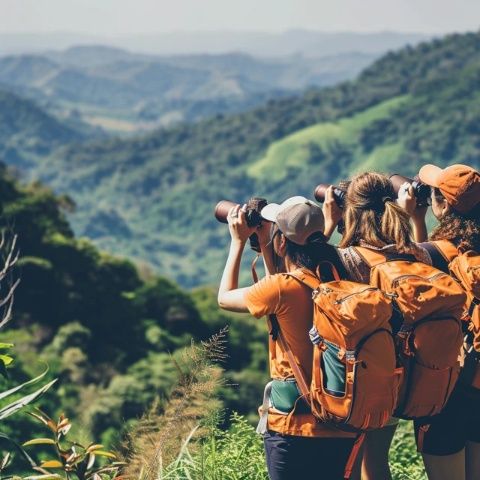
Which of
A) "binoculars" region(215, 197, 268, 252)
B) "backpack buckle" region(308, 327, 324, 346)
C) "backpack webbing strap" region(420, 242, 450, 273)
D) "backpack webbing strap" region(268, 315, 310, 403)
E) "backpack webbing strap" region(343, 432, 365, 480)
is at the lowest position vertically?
"backpack webbing strap" region(343, 432, 365, 480)

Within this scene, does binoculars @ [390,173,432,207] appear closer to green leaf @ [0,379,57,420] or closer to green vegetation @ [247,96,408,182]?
green leaf @ [0,379,57,420]

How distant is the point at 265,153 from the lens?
421 ft

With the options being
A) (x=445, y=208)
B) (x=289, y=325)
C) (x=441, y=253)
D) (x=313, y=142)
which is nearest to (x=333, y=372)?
(x=289, y=325)

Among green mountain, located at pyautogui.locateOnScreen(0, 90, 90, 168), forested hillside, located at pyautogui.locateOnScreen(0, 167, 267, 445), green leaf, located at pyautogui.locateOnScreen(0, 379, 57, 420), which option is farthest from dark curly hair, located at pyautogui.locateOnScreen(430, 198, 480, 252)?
green mountain, located at pyautogui.locateOnScreen(0, 90, 90, 168)

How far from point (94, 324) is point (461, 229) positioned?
20118 mm

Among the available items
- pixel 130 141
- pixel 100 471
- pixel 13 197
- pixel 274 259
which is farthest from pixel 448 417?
pixel 130 141

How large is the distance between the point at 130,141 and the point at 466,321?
473 feet

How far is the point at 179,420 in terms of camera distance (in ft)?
9.09

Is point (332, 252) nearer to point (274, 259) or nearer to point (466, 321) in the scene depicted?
point (274, 259)

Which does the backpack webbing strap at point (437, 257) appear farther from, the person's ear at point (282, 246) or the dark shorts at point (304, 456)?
the dark shorts at point (304, 456)

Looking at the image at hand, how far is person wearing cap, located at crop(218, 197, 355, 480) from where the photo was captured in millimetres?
2291

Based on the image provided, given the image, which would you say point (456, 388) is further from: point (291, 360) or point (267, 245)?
point (267, 245)

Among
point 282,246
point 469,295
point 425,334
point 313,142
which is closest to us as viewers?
point 425,334

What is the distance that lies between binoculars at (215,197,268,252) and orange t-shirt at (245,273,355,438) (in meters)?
0.23
